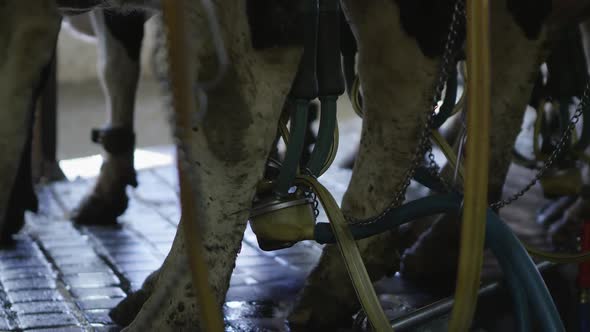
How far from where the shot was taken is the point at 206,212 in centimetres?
179

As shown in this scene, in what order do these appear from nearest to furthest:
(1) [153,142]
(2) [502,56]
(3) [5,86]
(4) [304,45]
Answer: (4) [304,45], (3) [5,86], (2) [502,56], (1) [153,142]

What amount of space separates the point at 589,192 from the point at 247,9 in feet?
6.19

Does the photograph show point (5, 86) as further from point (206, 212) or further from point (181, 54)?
point (181, 54)

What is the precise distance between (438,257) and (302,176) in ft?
2.76

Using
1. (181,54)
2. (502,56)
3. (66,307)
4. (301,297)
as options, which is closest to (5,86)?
(66,307)

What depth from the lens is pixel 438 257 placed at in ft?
8.62

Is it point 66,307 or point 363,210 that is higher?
point 363,210

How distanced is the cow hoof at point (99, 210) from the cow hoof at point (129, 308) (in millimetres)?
1140

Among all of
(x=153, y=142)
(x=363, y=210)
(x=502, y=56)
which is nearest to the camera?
(x=363, y=210)

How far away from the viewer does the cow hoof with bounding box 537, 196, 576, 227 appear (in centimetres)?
352

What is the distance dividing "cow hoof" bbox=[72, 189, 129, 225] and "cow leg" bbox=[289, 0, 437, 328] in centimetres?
128

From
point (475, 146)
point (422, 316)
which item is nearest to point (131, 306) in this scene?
point (422, 316)

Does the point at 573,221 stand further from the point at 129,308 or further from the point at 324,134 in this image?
the point at 129,308

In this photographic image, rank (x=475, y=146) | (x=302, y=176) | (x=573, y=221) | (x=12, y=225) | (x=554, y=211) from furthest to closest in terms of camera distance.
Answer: (x=554, y=211) → (x=573, y=221) → (x=12, y=225) → (x=302, y=176) → (x=475, y=146)
